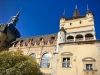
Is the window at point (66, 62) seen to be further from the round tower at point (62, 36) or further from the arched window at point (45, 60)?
the arched window at point (45, 60)

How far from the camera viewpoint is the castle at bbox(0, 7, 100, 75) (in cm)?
1817

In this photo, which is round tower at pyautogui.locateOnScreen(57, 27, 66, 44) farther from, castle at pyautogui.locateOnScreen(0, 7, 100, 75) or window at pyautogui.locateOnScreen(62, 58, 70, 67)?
window at pyautogui.locateOnScreen(62, 58, 70, 67)

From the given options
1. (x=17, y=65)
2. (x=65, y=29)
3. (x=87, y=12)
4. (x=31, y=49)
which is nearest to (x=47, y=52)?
(x=31, y=49)

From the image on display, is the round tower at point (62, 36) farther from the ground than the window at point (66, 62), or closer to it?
farther from the ground

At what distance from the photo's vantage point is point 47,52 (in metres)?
26.1

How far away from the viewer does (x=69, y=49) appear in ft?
67.5

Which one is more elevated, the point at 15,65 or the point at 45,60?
the point at 45,60

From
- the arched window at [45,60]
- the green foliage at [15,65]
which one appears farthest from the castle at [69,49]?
the green foliage at [15,65]

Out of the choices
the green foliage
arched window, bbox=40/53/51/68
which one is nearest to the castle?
arched window, bbox=40/53/51/68

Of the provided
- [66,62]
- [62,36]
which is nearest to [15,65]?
[66,62]

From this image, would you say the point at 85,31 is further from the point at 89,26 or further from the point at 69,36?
the point at 69,36

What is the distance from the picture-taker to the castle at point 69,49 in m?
18.2

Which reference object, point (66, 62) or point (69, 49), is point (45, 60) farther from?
point (69, 49)

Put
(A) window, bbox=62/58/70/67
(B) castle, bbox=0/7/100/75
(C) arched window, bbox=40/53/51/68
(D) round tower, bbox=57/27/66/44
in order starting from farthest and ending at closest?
(C) arched window, bbox=40/53/51/68 → (D) round tower, bbox=57/27/66/44 → (A) window, bbox=62/58/70/67 → (B) castle, bbox=0/7/100/75
